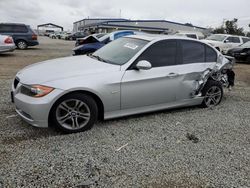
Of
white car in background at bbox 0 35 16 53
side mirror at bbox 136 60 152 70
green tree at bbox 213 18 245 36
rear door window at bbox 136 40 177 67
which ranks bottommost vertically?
side mirror at bbox 136 60 152 70

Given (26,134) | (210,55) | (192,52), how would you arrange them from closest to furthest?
1. (26,134)
2. (192,52)
3. (210,55)

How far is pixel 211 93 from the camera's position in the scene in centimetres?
583

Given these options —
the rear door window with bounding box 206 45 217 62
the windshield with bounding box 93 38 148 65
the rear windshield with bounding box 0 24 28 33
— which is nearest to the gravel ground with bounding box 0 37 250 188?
the windshield with bounding box 93 38 148 65

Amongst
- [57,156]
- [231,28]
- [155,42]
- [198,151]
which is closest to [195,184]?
[198,151]

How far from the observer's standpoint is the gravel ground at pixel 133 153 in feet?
10.1

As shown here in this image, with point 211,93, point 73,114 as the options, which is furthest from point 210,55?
point 73,114

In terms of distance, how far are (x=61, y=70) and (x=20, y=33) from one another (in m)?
15.8

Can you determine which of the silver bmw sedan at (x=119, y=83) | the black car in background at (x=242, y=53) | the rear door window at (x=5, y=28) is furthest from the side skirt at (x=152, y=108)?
the rear door window at (x=5, y=28)

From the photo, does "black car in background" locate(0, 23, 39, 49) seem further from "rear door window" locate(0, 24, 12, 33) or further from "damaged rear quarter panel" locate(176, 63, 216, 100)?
"damaged rear quarter panel" locate(176, 63, 216, 100)

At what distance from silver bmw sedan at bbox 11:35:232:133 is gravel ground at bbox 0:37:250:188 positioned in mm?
301

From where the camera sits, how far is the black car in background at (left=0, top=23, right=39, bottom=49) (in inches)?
717

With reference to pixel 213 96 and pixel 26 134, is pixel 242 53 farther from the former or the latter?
pixel 26 134

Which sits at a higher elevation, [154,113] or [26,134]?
[154,113]

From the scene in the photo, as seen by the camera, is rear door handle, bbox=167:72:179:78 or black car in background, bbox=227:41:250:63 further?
black car in background, bbox=227:41:250:63
